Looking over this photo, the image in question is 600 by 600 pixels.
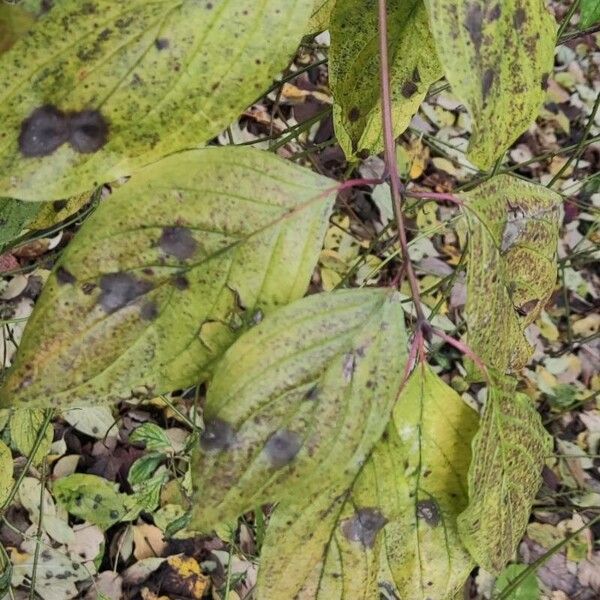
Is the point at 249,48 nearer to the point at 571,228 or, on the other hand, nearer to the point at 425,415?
the point at 425,415

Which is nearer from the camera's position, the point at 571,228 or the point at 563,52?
the point at 571,228

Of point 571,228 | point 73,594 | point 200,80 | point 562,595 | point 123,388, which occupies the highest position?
point 200,80

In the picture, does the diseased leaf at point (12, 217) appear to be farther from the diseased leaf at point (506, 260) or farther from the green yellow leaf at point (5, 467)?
the green yellow leaf at point (5, 467)

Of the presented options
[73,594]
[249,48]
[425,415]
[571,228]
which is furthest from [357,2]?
[571,228]

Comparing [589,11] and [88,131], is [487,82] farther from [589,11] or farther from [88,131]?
[589,11]

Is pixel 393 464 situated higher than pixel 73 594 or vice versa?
pixel 393 464

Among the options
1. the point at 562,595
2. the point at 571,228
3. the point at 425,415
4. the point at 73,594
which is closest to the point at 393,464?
the point at 425,415

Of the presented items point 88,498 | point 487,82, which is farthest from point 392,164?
point 88,498

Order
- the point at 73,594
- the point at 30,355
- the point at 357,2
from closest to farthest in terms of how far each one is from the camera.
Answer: the point at 30,355 < the point at 357,2 < the point at 73,594

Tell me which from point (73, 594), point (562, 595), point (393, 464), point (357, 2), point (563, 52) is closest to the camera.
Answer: point (393, 464)
